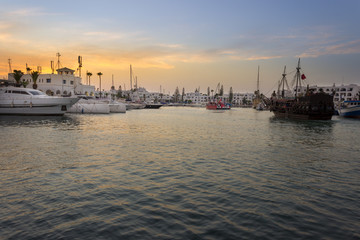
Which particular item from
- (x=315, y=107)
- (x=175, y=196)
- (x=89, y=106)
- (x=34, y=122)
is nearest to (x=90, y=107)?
(x=89, y=106)

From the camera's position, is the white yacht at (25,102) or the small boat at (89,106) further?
the small boat at (89,106)

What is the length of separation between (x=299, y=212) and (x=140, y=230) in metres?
5.12

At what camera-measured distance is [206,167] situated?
13211mm

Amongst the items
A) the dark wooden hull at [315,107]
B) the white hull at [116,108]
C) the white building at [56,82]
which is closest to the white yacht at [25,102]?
the white hull at [116,108]

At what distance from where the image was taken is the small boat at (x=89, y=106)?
6041 cm

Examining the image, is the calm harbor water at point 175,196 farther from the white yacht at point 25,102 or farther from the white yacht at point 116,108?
the white yacht at point 116,108

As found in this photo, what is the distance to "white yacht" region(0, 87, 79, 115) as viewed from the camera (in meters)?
41.8

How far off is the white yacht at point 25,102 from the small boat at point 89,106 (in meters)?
16.7

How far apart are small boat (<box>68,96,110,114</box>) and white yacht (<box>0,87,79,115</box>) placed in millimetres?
16661

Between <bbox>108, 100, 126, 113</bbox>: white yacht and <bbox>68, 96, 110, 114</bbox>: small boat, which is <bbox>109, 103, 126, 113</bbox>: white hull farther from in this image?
<bbox>68, 96, 110, 114</bbox>: small boat

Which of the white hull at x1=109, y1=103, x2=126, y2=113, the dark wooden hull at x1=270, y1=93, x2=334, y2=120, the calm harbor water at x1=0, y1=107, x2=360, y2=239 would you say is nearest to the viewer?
the calm harbor water at x1=0, y1=107, x2=360, y2=239

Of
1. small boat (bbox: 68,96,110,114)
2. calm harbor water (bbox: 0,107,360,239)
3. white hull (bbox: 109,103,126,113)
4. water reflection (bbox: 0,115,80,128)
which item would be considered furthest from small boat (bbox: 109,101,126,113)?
calm harbor water (bbox: 0,107,360,239)

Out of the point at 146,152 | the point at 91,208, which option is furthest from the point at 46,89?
the point at 91,208

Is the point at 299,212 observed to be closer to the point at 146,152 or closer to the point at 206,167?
the point at 206,167
